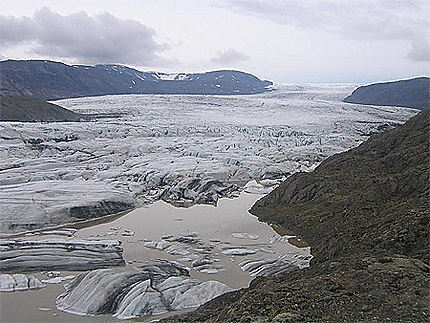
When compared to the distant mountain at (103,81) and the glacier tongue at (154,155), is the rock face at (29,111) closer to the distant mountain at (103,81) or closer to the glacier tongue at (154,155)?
the glacier tongue at (154,155)

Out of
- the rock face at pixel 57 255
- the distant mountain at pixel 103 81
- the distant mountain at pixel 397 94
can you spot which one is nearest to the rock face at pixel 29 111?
the rock face at pixel 57 255

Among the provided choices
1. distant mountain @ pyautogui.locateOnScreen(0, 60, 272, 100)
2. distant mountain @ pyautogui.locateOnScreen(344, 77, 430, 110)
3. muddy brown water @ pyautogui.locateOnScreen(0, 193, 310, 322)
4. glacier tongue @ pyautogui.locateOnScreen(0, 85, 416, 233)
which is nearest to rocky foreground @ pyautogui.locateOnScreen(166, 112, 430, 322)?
muddy brown water @ pyautogui.locateOnScreen(0, 193, 310, 322)

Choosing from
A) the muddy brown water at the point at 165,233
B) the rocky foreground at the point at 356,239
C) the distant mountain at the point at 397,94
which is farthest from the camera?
the distant mountain at the point at 397,94

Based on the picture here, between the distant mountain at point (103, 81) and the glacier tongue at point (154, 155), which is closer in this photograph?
the glacier tongue at point (154, 155)

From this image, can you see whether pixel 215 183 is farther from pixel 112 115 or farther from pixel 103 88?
pixel 103 88


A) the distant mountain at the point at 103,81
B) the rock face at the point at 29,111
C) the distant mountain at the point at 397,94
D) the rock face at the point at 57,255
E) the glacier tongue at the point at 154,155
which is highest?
the distant mountain at the point at 103,81

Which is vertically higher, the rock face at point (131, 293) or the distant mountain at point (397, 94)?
the distant mountain at point (397, 94)

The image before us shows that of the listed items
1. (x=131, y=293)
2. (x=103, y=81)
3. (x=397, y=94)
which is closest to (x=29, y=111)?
(x=131, y=293)

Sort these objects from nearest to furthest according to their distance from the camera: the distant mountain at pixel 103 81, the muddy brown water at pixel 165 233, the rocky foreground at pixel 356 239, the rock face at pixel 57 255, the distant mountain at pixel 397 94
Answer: the rocky foreground at pixel 356 239 < the muddy brown water at pixel 165 233 < the rock face at pixel 57 255 < the distant mountain at pixel 397 94 < the distant mountain at pixel 103 81
